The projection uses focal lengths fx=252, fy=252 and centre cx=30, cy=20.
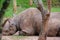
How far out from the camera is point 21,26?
29.8 feet

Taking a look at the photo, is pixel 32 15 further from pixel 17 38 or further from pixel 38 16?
pixel 17 38

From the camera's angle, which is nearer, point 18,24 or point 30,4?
point 18,24

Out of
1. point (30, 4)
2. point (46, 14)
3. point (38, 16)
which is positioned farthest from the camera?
point (30, 4)

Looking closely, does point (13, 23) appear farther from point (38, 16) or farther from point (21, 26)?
point (38, 16)

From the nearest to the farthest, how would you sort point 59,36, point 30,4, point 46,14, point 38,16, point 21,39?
1. point 46,14
2. point 21,39
3. point 59,36
4. point 38,16
5. point 30,4

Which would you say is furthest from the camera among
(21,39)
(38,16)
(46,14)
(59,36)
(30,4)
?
(30,4)

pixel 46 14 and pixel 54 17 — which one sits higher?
pixel 46 14

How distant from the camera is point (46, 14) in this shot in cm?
623

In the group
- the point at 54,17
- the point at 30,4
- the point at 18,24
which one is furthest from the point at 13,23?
the point at 30,4

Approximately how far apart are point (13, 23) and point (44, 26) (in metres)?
3.20

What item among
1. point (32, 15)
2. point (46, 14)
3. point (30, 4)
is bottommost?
point (30, 4)

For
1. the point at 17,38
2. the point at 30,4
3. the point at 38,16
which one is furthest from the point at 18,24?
the point at 30,4

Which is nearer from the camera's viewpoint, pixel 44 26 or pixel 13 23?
pixel 44 26

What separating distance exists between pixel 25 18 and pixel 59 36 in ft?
4.68
